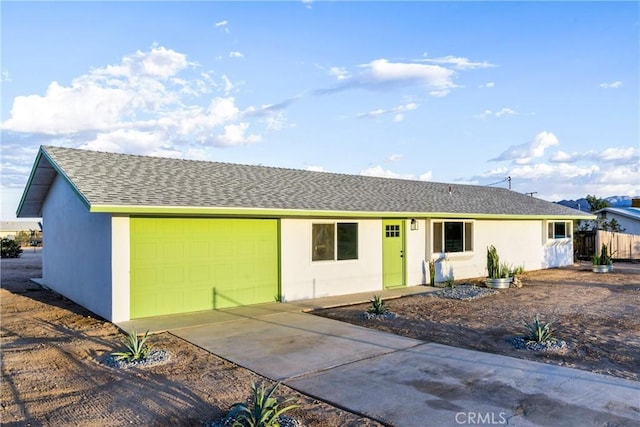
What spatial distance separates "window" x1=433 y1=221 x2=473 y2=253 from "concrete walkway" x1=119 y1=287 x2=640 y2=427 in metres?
7.79

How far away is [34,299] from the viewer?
40.8 ft

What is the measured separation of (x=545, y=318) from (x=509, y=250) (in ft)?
30.8

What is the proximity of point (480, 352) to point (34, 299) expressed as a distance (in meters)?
11.8

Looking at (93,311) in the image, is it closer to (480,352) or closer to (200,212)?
(200,212)

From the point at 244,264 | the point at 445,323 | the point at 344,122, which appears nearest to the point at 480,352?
the point at 445,323

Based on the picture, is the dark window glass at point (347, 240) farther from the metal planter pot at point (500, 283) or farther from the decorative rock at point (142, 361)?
the decorative rock at point (142, 361)

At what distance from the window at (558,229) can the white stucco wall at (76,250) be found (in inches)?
741

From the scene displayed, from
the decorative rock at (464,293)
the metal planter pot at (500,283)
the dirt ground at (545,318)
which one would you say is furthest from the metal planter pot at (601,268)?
the decorative rock at (464,293)

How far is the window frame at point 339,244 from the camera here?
484 inches

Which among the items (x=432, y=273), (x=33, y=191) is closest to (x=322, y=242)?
(x=432, y=273)

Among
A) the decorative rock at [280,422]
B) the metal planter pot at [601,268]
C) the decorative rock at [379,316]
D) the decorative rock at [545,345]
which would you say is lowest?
the metal planter pot at [601,268]

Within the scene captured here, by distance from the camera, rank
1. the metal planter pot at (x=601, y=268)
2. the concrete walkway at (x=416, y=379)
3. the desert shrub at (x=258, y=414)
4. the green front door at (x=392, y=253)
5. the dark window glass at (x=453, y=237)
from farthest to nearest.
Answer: the metal planter pot at (x=601, y=268)
the dark window glass at (x=453, y=237)
the green front door at (x=392, y=253)
the concrete walkway at (x=416, y=379)
the desert shrub at (x=258, y=414)

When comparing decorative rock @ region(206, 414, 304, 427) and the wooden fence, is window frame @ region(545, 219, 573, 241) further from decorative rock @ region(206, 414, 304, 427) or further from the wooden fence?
decorative rock @ region(206, 414, 304, 427)

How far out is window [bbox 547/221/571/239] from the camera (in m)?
20.8
